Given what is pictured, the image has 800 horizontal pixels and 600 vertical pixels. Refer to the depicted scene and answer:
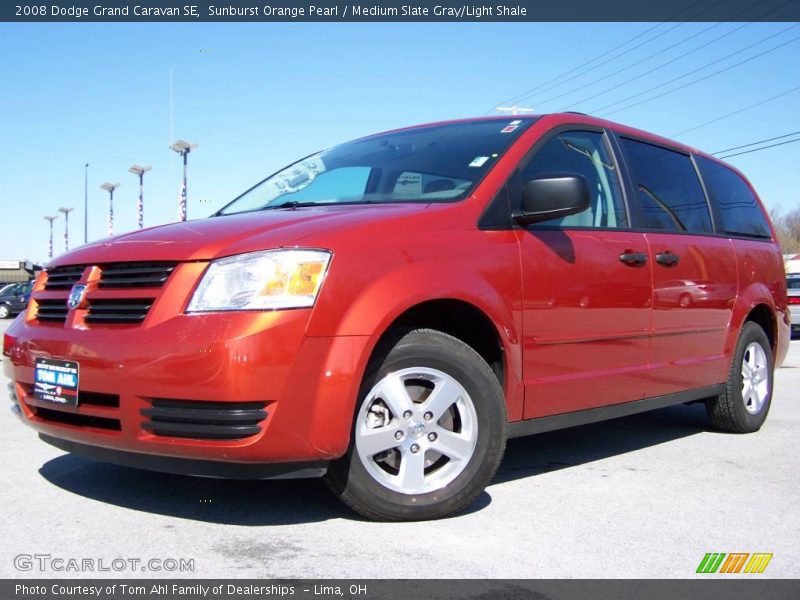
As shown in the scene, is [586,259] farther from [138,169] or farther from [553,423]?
[138,169]

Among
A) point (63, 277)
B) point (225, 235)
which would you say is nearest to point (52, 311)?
point (63, 277)

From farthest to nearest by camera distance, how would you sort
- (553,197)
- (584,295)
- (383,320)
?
(584,295), (553,197), (383,320)

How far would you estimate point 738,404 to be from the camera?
213 inches

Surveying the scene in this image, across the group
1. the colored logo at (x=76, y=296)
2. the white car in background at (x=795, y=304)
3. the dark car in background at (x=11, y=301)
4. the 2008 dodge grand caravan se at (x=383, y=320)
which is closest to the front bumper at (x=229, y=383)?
the 2008 dodge grand caravan se at (x=383, y=320)

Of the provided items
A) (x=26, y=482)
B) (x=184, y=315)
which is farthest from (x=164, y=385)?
(x=26, y=482)

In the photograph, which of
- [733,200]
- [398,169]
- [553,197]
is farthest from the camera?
[733,200]

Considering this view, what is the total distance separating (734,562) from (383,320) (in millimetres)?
1573

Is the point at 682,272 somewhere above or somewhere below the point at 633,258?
below

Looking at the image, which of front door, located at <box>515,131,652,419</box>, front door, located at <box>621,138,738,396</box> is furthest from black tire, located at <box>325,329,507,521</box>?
front door, located at <box>621,138,738,396</box>

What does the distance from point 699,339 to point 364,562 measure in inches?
118

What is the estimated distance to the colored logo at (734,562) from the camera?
2834 millimetres

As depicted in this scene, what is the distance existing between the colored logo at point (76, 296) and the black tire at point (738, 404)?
4122 mm

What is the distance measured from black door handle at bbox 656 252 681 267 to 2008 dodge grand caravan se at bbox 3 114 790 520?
0.02m

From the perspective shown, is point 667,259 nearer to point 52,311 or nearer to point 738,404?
point 738,404
